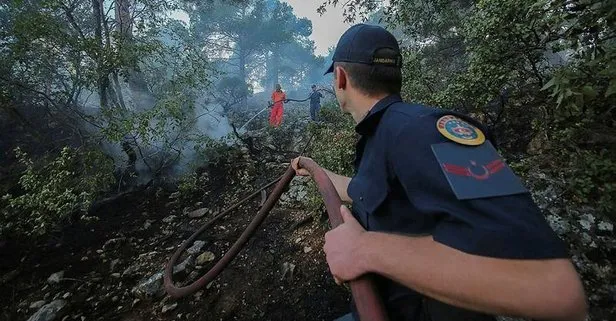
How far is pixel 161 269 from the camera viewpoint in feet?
14.3

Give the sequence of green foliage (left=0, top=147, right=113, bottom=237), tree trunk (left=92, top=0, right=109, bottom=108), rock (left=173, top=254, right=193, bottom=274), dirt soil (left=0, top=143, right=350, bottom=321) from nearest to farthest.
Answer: dirt soil (left=0, top=143, right=350, bottom=321), rock (left=173, top=254, right=193, bottom=274), green foliage (left=0, top=147, right=113, bottom=237), tree trunk (left=92, top=0, right=109, bottom=108)

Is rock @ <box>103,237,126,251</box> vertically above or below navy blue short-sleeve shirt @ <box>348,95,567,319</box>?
below

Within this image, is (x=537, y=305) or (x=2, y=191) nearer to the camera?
(x=537, y=305)

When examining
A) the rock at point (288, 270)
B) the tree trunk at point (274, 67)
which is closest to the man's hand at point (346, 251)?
the rock at point (288, 270)

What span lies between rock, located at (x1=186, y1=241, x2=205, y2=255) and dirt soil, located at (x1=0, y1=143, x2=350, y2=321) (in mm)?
104

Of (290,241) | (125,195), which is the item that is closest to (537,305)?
(290,241)

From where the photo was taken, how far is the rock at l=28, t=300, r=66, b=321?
11.9ft

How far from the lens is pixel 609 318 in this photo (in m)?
2.67

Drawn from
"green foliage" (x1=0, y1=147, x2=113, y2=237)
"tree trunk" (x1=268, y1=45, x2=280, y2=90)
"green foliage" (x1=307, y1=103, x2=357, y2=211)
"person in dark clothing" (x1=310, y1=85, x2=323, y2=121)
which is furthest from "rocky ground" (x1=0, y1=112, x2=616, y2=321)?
"tree trunk" (x1=268, y1=45, x2=280, y2=90)

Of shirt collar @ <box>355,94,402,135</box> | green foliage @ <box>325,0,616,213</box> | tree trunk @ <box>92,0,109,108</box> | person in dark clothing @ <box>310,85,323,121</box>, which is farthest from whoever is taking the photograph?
person in dark clothing @ <box>310,85,323,121</box>

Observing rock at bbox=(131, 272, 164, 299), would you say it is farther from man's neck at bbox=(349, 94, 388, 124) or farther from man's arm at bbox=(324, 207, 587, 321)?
man's arm at bbox=(324, 207, 587, 321)

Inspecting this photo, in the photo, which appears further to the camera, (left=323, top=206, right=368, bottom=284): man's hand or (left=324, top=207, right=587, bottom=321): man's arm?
(left=323, top=206, right=368, bottom=284): man's hand

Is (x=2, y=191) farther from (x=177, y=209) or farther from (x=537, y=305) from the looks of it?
(x=537, y=305)

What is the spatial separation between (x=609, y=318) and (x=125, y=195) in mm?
7925
